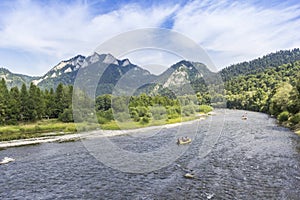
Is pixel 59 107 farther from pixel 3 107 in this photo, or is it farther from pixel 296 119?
pixel 296 119

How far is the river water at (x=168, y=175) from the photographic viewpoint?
23141 millimetres

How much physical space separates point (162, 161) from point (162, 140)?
17144mm

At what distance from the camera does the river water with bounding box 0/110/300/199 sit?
23141mm

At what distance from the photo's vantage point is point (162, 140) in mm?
51469

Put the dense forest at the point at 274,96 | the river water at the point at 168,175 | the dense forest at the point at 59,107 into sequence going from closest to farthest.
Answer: the river water at the point at 168,175
the dense forest at the point at 274,96
the dense forest at the point at 59,107

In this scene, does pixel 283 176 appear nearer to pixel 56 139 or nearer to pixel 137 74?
pixel 137 74

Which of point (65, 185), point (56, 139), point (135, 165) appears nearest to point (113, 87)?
point (135, 165)

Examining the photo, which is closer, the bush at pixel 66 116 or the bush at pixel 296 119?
the bush at pixel 296 119

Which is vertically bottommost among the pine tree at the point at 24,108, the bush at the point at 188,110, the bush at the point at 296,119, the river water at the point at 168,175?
the river water at the point at 168,175

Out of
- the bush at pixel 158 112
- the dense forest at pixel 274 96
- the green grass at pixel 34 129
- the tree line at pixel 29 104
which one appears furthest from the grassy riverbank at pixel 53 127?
the dense forest at pixel 274 96

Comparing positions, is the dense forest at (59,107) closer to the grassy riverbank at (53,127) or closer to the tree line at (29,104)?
the tree line at (29,104)

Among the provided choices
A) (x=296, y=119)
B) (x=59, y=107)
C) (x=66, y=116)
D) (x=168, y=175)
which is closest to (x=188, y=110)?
(x=296, y=119)

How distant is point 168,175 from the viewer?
2834 centimetres

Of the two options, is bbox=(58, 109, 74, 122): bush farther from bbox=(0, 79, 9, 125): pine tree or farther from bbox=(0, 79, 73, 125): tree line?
bbox=(0, 79, 9, 125): pine tree
